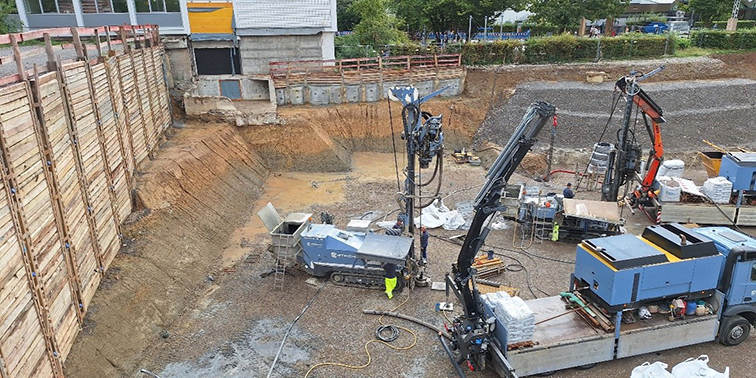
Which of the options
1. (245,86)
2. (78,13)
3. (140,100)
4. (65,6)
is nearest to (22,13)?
(65,6)

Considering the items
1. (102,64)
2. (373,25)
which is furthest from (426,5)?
(102,64)

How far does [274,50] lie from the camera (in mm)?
32125

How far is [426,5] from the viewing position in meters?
36.8

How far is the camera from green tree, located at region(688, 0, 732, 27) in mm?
43906

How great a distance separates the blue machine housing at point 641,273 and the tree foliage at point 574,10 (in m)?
29.5

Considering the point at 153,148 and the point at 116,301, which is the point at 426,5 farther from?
the point at 116,301

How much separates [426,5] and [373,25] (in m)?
4.56

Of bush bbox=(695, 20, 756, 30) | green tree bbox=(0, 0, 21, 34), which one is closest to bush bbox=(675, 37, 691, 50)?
bush bbox=(695, 20, 756, 30)

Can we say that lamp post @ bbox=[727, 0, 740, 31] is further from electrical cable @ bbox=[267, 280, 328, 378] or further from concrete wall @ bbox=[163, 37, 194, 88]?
electrical cable @ bbox=[267, 280, 328, 378]

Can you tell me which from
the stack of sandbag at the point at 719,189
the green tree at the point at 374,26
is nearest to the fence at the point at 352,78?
the green tree at the point at 374,26

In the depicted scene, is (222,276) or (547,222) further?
(547,222)

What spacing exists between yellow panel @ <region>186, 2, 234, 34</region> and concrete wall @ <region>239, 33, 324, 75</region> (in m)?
1.53

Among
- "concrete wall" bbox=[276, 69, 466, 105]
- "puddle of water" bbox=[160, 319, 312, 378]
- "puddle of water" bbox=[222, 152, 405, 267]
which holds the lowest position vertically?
"puddle of water" bbox=[160, 319, 312, 378]

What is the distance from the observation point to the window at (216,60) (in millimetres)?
32031
